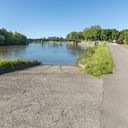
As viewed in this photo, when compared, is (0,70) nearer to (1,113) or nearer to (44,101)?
(44,101)

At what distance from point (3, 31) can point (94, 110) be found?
419ft

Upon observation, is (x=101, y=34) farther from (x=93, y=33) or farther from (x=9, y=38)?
(x=9, y=38)

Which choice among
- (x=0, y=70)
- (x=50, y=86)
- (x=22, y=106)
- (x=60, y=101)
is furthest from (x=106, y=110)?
(x=0, y=70)

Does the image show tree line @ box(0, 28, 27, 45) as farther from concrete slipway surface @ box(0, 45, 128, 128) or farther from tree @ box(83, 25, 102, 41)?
concrete slipway surface @ box(0, 45, 128, 128)

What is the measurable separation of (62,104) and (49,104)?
1.40 feet

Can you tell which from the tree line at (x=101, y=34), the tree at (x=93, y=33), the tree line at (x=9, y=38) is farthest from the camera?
the tree line at (x=101, y=34)

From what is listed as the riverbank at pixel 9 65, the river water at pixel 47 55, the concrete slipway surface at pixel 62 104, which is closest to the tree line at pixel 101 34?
the river water at pixel 47 55

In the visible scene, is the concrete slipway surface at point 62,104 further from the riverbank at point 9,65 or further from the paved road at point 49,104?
the riverbank at point 9,65

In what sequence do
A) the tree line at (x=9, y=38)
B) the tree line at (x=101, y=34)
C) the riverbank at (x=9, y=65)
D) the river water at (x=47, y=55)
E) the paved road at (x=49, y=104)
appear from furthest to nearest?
1. the tree line at (x=101, y=34)
2. the tree line at (x=9, y=38)
3. the river water at (x=47, y=55)
4. the riverbank at (x=9, y=65)
5. the paved road at (x=49, y=104)

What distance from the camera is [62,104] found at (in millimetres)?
8289

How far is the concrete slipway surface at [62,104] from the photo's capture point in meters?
6.62

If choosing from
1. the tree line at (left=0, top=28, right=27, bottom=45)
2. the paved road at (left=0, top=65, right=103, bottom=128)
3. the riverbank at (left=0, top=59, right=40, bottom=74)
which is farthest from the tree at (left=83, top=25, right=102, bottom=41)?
the paved road at (left=0, top=65, right=103, bottom=128)

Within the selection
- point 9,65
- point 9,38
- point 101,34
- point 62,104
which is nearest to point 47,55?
point 9,65

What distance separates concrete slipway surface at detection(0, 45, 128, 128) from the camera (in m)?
Answer: 6.62
